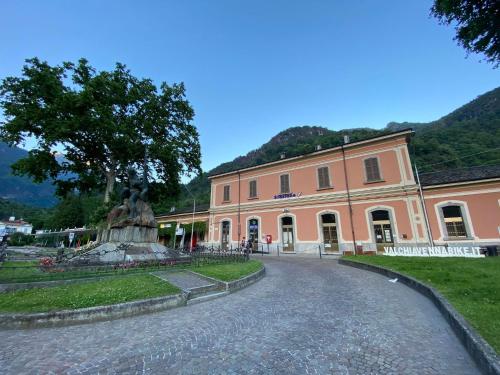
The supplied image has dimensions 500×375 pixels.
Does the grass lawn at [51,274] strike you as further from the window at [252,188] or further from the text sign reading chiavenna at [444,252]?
the window at [252,188]

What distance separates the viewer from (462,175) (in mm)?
16328

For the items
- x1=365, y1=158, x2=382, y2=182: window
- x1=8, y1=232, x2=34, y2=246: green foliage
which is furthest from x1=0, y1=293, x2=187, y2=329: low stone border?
x1=8, y1=232, x2=34, y2=246: green foliage

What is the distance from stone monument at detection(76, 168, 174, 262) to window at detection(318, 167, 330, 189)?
14.7 meters

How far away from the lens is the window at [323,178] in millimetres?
20872

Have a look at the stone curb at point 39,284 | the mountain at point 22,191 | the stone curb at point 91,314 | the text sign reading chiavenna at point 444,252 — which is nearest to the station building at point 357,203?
the text sign reading chiavenna at point 444,252

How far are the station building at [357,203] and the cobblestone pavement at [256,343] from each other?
13.4m

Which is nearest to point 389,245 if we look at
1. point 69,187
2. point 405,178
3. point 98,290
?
point 405,178

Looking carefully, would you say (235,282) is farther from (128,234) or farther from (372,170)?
(372,170)

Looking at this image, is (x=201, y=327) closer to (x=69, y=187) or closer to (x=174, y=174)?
(x=174, y=174)

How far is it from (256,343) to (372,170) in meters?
18.8

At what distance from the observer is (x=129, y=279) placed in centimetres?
722

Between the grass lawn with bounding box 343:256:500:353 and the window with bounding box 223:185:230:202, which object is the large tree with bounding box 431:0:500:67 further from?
the window with bounding box 223:185:230:202

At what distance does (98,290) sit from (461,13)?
1466cm

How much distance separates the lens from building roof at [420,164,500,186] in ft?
49.5
